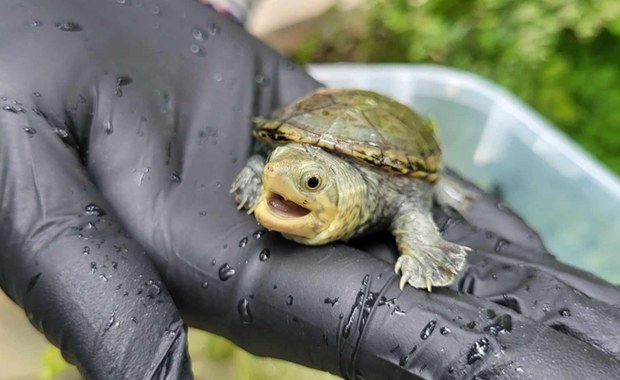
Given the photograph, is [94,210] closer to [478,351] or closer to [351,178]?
[351,178]

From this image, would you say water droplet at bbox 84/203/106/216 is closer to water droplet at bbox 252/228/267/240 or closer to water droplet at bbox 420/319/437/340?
water droplet at bbox 252/228/267/240

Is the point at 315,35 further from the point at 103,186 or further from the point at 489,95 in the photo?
the point at 103,186

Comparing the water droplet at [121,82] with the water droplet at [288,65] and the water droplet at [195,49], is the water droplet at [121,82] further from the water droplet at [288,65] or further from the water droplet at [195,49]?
the water droplet at [288,65]

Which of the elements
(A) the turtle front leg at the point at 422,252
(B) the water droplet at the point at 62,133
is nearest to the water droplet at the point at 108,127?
(B) the water droplet at the point at 62,133

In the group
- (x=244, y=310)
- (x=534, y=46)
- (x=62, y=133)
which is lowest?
(x=244, y=310)

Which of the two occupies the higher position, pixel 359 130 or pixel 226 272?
pixel 359 130

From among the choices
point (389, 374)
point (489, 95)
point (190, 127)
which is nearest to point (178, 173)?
point (190, 127)

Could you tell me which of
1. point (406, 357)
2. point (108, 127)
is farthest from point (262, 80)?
point (406, 357)
